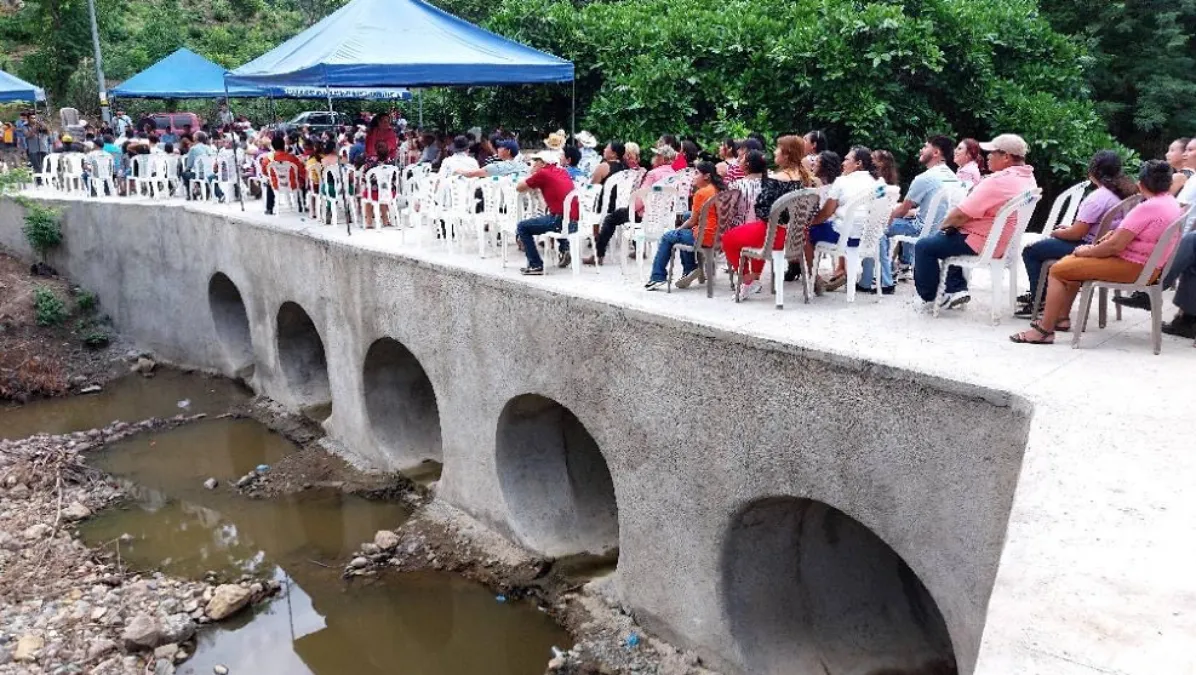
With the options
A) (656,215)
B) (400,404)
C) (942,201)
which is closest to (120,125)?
(400,404)

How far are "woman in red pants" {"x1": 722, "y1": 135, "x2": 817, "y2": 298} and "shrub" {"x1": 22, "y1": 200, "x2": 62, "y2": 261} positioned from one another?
47.1 ft

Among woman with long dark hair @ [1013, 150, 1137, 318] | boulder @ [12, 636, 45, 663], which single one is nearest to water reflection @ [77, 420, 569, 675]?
boulder @ [12, 636, 45, 663]

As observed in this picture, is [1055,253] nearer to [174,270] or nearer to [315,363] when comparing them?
[315,363]

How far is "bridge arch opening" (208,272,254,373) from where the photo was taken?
14.3m

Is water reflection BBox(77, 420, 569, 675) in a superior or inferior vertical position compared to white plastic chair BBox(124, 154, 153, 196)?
inferior

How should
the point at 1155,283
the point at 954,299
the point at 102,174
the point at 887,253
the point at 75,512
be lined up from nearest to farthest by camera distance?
the point at 1155,283
the point at 954,299
the point at 887,253
the point at 75,512
the point at 102,174

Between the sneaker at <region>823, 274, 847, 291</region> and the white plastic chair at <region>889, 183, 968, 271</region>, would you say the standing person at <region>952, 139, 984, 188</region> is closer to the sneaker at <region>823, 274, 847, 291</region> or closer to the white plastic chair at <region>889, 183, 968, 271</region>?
the white plastic chair at <region>889, 183, 968, 271</region>

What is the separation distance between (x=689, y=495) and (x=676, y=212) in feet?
9.62

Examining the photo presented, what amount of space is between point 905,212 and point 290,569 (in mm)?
6669

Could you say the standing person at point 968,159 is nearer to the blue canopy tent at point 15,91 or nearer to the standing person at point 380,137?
the standing person at point 380,137

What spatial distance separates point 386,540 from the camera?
921 centimetres

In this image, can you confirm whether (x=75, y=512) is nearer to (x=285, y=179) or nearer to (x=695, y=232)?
(x=285, y=179)

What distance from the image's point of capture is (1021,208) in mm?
6223

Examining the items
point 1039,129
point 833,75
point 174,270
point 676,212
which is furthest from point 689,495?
point 174,270
